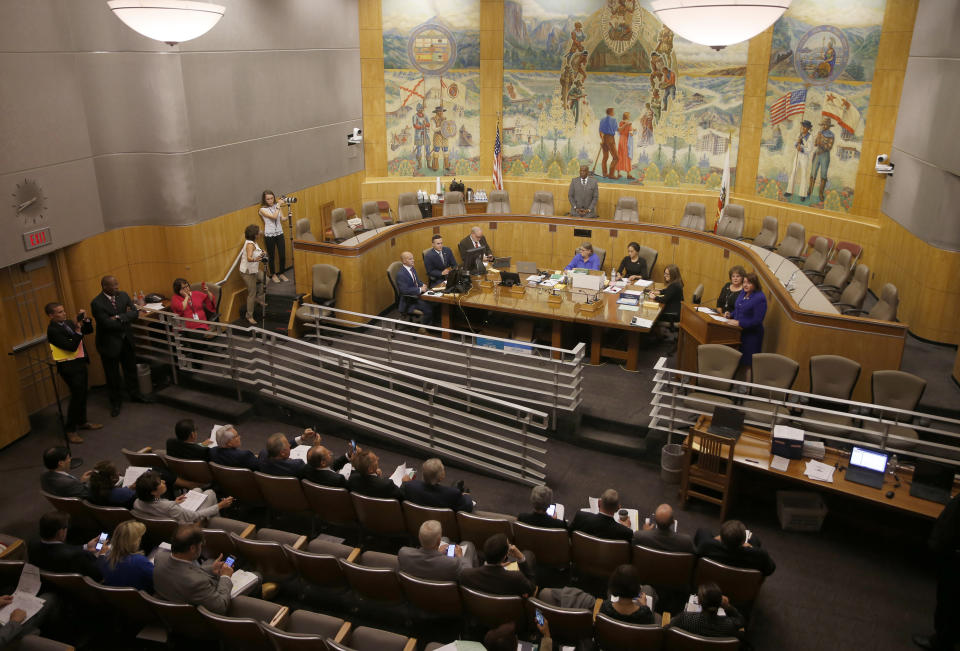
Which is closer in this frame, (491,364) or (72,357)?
(72,357)

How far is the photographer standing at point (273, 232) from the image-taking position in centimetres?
1160

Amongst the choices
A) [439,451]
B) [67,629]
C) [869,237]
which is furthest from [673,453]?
[869,237]

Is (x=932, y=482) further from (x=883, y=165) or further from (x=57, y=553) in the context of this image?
(x=57, y=553)

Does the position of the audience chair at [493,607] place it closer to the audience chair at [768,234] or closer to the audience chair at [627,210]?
the audience chair at [768,234]

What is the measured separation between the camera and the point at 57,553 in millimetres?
5109

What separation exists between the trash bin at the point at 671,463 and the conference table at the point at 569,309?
2.24m

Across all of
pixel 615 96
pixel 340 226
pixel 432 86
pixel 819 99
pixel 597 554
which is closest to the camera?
pixel 597 554

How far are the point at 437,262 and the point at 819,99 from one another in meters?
7.52

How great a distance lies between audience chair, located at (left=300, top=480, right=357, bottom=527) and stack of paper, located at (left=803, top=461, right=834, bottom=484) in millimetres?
4203

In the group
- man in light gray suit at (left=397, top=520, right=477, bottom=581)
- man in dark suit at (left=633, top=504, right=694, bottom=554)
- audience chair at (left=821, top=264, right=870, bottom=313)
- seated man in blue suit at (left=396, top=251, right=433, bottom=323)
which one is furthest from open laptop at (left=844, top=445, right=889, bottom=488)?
Answer: seated man in blue suit at (left=396, top=251, right=433, bottom=323)

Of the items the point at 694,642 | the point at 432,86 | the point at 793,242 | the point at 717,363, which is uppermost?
the point at 432,86

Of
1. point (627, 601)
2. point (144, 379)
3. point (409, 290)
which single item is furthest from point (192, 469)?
point (409, 290)

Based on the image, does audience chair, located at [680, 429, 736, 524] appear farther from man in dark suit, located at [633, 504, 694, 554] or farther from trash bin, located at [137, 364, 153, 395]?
trash bin, located at [137, 364, 153, 395]

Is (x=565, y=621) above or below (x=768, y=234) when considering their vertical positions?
below
